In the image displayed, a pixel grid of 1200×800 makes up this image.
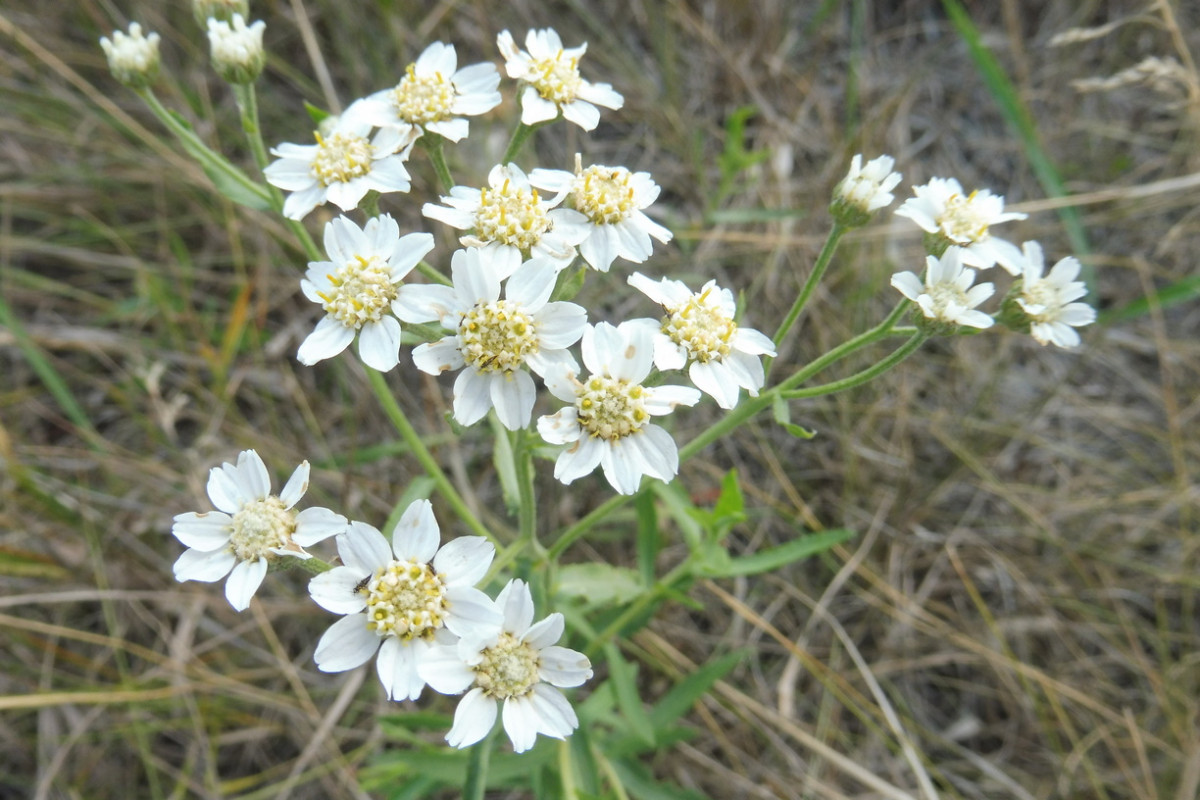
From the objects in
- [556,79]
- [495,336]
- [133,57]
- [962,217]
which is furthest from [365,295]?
[962,217]

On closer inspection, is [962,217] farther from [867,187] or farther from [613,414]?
[613,414]

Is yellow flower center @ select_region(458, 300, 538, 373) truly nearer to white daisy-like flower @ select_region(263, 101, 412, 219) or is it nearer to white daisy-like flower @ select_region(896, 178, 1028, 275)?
white daisy-like flower @ select_region(263, 101, 412, 219)

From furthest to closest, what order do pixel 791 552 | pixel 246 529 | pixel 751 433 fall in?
pixel 751 433
pixel 791 552
pixel 246 529

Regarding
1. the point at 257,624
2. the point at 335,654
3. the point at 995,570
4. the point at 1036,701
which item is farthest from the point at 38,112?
the point at 1036,701

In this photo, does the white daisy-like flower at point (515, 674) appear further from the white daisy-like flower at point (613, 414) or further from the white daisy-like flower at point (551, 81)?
the white daisy-like flower at point (551, 81)

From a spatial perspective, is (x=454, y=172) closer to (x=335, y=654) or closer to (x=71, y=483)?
(x=71, y=483)

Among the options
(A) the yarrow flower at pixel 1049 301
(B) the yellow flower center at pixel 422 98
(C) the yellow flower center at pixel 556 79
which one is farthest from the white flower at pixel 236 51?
(A) the yarrow flower at pixel 1049 301
